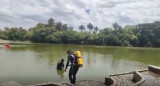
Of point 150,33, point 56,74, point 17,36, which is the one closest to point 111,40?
point 150,33

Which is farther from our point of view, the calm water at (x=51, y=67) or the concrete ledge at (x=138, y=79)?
the calm water at (x=51, y=67)

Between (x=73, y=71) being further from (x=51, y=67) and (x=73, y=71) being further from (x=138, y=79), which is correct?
(x=51, y=67)

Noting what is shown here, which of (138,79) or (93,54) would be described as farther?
(93,54)

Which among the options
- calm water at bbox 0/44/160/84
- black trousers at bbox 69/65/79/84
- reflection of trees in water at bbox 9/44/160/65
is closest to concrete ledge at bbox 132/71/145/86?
black trousers at bbox 69/65/79/84

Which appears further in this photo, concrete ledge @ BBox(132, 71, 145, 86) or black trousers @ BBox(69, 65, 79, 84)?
black trousers @ BBox(69, 65, 79, 84)

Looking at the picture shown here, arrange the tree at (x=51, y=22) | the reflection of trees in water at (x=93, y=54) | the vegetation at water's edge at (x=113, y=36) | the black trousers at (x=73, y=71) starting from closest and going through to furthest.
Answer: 1. the black trousers at (x=73, y=71)
2. the reflection of trees in water at (x=93, y=54)
3. the vegetation at water's edge at (x=113, y=36)
4. the tree at (x=51, y=22)

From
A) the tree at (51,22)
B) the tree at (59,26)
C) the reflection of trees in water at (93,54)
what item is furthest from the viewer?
the tree at (51,22)

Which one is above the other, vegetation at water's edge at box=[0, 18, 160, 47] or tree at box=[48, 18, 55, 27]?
tree at box=[48, 18, 55, 27]

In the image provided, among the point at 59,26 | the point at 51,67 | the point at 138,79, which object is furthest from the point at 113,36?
the point at 138,79

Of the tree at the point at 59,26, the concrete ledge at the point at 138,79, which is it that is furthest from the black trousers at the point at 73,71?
the tree at the point at 59,26

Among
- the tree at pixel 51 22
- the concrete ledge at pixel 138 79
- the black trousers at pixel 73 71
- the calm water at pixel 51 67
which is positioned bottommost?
the calm water at pixel 51 67

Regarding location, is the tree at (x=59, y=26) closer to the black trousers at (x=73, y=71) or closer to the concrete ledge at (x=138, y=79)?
the concrete ledge at (x=138, y=79)

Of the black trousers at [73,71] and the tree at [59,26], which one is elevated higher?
the tree at [59,26]

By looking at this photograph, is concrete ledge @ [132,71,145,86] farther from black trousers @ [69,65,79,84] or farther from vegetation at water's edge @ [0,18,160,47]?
vegetation at water's edge @ [0,18,160,47]
